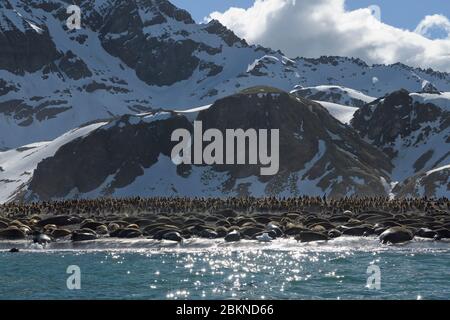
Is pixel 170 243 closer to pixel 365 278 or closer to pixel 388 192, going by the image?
pixel 365 278

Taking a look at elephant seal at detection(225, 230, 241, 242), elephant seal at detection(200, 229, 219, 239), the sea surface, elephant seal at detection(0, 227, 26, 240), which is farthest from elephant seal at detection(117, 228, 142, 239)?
elephant seal at detection(0, 227, 26, 240)

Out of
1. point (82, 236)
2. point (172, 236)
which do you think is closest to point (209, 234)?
point (172, 236)

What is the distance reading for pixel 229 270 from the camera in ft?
137

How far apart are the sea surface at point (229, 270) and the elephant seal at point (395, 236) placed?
921mm

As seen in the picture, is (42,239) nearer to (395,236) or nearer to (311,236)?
(311,236)

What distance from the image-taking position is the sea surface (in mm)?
32750

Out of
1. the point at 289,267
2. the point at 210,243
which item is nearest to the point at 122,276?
the point at 289,267

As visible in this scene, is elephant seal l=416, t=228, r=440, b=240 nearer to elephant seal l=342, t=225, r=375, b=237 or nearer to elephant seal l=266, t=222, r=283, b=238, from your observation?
elephant seal l=342, t=225, r=375, b=237

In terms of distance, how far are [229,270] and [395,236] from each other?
862 inches

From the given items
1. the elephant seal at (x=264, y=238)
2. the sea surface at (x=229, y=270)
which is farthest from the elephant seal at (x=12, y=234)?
the elephant seal at (x=264, y=238)

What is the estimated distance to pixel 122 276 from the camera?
129 feet

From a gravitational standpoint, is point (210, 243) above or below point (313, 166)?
below

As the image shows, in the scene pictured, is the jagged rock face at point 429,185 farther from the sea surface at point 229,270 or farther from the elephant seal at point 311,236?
the sea surface at point 229,270

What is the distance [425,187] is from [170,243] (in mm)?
128485
